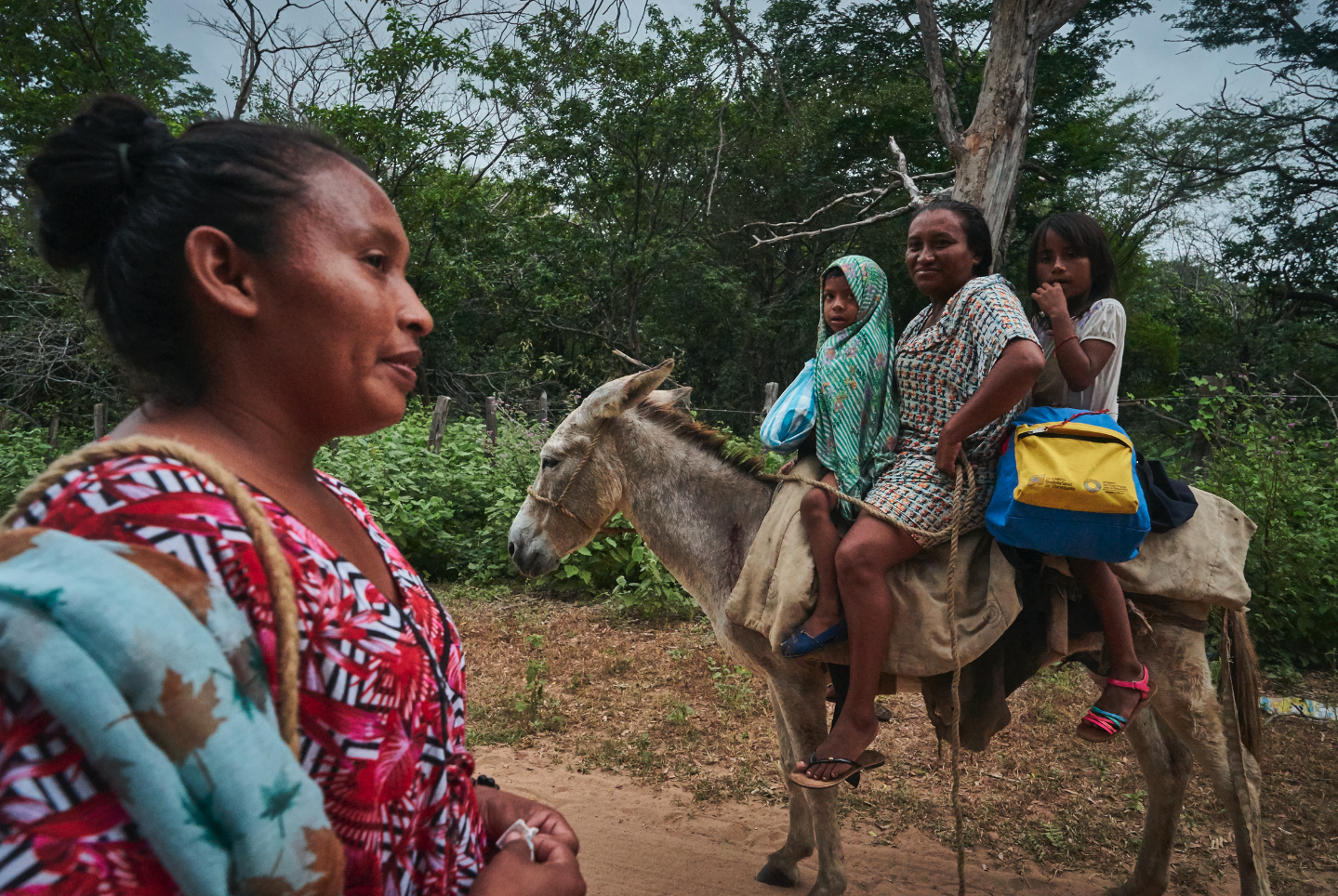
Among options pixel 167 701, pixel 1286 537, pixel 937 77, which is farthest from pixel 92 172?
pixel 937 77

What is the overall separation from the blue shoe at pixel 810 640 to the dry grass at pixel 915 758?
5.82 feet

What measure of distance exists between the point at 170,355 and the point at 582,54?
1675cm

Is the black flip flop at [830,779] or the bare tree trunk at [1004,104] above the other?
the bare tree trunk at [1004,104]

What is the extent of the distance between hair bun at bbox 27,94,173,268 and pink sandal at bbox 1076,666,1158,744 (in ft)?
9.77

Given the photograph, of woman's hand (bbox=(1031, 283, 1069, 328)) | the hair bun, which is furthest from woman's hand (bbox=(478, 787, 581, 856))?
woman's hand (bbox=(1031, 283, 1069, 328))

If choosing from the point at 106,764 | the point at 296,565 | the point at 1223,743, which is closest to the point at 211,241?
the point at 296,565

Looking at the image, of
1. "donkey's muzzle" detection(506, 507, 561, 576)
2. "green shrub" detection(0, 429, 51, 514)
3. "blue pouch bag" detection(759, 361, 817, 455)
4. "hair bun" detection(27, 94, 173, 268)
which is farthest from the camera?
"green shrub" detection(0, 429, 51, 514)

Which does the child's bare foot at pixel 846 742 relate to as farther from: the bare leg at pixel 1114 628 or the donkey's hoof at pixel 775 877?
the donkey's hoof at pixel 775 877

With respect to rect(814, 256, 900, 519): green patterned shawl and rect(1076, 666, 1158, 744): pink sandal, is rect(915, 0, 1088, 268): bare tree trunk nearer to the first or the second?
rect(814, 256, 900, 519): green patterned shawl

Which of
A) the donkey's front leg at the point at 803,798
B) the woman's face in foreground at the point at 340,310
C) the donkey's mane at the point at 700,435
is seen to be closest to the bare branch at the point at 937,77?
the donkey's mane at the point at 700,435

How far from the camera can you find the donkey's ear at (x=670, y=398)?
366cm

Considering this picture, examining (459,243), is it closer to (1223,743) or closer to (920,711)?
(920,711)

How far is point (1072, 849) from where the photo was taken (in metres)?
3.84

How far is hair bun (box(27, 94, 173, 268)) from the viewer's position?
2.77 feet
